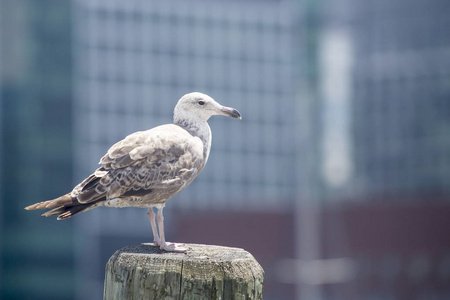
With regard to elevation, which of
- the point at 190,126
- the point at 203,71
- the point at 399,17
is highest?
the point at 399,17

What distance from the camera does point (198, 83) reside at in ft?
296

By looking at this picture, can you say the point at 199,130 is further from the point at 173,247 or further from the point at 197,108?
the point at 173,247

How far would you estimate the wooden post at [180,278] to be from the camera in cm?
549

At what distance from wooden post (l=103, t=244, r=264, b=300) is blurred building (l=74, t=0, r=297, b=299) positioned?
230 feet

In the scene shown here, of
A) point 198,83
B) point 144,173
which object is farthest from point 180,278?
point 198,83

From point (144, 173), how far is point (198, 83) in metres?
83.3

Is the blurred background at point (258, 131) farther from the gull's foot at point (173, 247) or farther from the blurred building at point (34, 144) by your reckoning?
the gull's foot at point (173, 247)

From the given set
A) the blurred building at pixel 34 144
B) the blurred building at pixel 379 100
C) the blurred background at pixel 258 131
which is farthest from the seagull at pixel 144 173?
the blurred building at pixel 379 100

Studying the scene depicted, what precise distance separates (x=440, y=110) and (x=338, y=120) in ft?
42.6

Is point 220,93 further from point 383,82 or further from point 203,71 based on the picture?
point 383,82

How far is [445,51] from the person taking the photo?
86.2 metres

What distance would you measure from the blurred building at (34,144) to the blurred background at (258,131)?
0.13 m

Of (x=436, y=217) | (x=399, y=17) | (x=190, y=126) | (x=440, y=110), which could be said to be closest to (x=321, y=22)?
(x=399, y=17)

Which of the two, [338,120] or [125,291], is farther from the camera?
[338,120]
